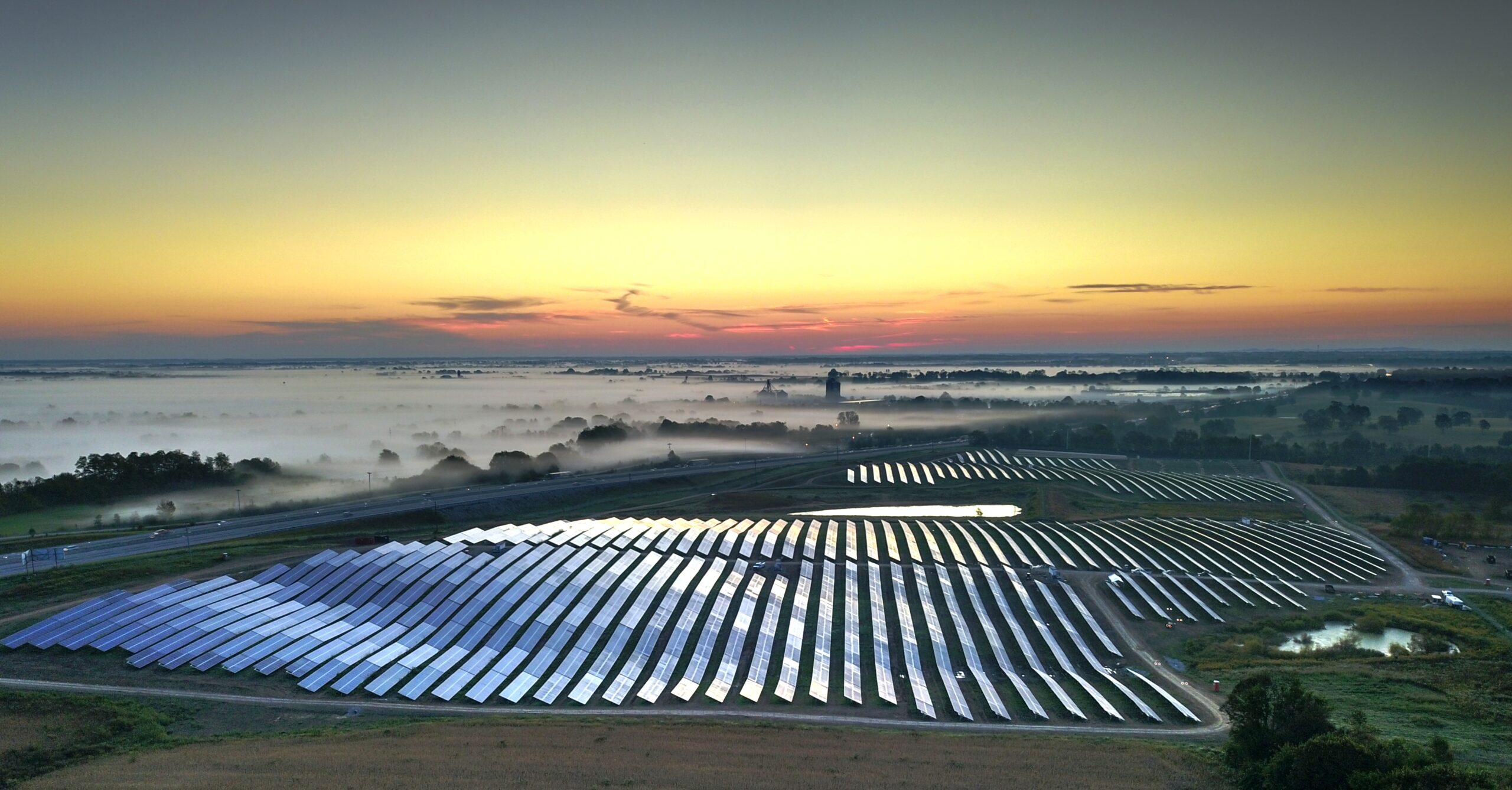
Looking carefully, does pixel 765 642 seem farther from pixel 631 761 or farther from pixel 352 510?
pixel 352 510

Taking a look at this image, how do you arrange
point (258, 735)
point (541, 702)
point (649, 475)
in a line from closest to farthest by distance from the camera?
1. point (258, 735)
2. point (541, 702)
3. point (649, 475)

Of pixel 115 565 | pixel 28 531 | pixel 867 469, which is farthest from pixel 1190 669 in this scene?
pixel 28 531

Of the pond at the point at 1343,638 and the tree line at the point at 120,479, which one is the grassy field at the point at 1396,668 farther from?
the tree line at the point at 120,479

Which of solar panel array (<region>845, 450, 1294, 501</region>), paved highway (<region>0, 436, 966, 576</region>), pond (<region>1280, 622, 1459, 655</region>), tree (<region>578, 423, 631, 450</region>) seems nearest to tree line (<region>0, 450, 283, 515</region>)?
paved highway (<region>0, 436, 966, 576</region>)

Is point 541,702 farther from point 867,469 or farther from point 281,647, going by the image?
point 867,469

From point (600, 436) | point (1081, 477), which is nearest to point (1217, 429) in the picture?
point (1081, 477)

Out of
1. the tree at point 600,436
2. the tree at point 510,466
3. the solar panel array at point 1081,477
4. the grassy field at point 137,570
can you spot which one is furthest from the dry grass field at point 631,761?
the tree at point 600,436
